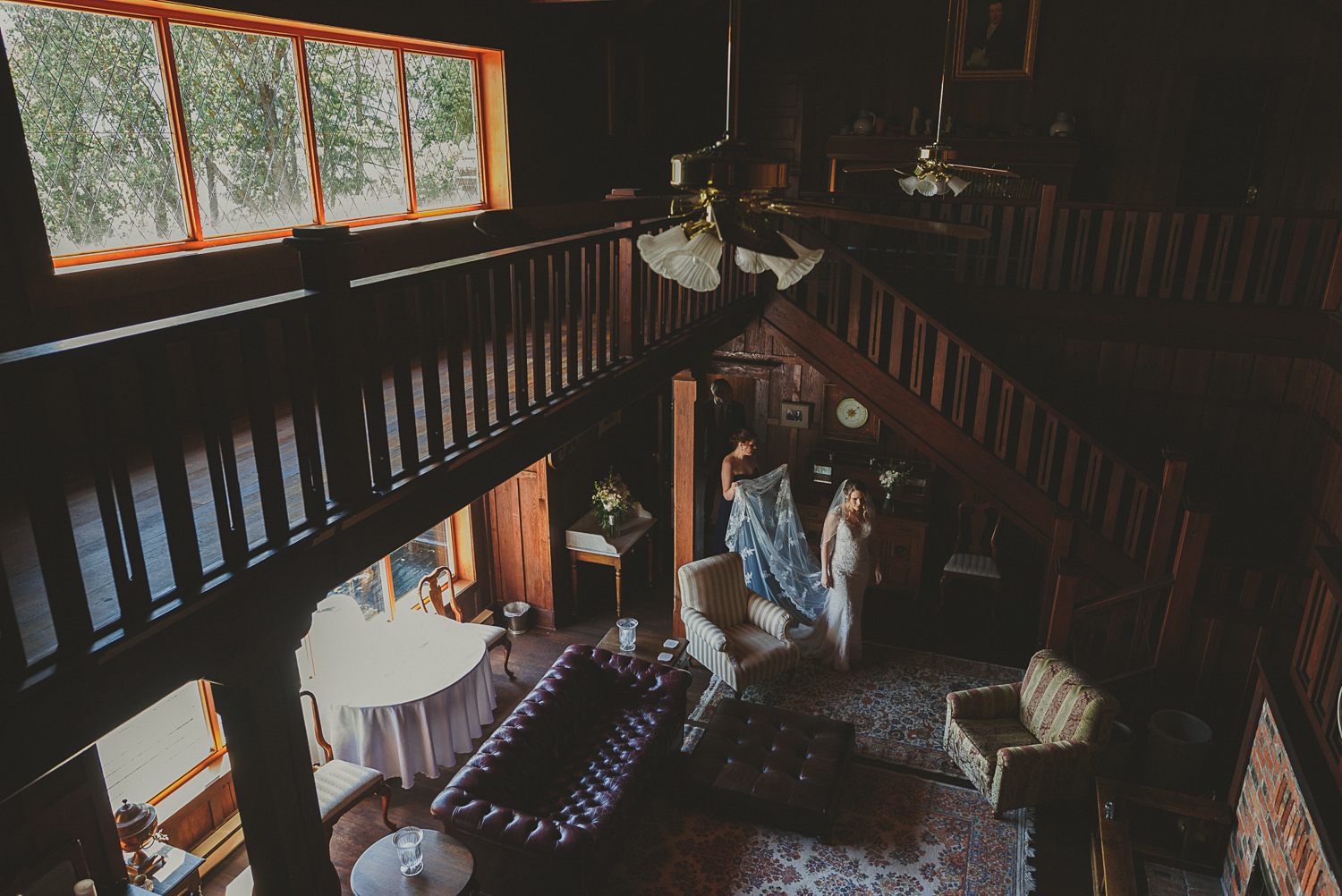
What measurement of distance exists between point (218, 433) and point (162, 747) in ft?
12.3

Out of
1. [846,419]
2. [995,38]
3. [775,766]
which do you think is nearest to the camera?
[775,766]

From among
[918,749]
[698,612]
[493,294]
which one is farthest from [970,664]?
[493,294]

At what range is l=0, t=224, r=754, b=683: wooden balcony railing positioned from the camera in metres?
2.15

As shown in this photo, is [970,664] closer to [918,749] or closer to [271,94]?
[918,749]

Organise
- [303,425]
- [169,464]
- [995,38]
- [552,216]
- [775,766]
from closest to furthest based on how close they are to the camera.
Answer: [552,216] → [169,464] → [303,425] → [775,766] → [995,38]

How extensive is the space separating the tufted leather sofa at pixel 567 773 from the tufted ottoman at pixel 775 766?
373mm

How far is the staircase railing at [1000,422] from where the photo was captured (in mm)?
6394

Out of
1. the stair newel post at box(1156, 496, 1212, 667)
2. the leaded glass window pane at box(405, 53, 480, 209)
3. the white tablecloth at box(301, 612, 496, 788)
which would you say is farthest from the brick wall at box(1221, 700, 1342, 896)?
the leaded glass window pane at box(405, 53, 480, 209)

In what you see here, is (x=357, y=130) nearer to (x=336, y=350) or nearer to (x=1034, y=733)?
(x=336, y=350)

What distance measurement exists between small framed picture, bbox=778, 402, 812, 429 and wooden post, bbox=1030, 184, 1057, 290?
2.68m

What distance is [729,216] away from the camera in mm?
2502

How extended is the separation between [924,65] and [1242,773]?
24.3ft

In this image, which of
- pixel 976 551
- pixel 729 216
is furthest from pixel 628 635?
pixel 729 216

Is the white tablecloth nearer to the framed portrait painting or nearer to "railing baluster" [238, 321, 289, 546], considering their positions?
"railing baluster" [238, 321, 289, 546]
